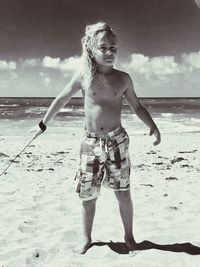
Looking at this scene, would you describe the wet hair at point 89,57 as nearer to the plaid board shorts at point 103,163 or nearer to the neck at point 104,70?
the neck at point 104,70

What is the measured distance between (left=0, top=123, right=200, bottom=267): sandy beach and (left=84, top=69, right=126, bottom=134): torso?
0.94 metres

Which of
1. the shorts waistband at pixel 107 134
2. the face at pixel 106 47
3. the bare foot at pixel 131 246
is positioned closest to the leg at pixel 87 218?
the bare foot at pixel 131 246

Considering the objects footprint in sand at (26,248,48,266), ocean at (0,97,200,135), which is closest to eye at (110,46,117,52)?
footprint in sand at (26,248,48,266)

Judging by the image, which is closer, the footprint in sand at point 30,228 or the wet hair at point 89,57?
the wet hair at point 89,57

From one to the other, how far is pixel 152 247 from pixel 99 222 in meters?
0.73

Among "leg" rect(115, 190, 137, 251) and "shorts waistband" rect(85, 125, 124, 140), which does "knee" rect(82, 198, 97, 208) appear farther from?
"shorts waistband" rect(85, 125, 124, 140)

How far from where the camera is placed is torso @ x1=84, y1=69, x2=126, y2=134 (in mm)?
2689

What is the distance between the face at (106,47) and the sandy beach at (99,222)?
140cm

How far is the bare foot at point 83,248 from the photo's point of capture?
281 cm

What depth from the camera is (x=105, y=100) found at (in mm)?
2699

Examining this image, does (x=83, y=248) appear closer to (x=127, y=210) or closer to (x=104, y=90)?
(x=127, y=210)

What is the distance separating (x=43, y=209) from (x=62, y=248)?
102 cm

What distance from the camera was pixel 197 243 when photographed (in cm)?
298

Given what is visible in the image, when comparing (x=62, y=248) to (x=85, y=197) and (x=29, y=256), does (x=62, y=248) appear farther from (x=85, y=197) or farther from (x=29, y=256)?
(x=85, y=197)
